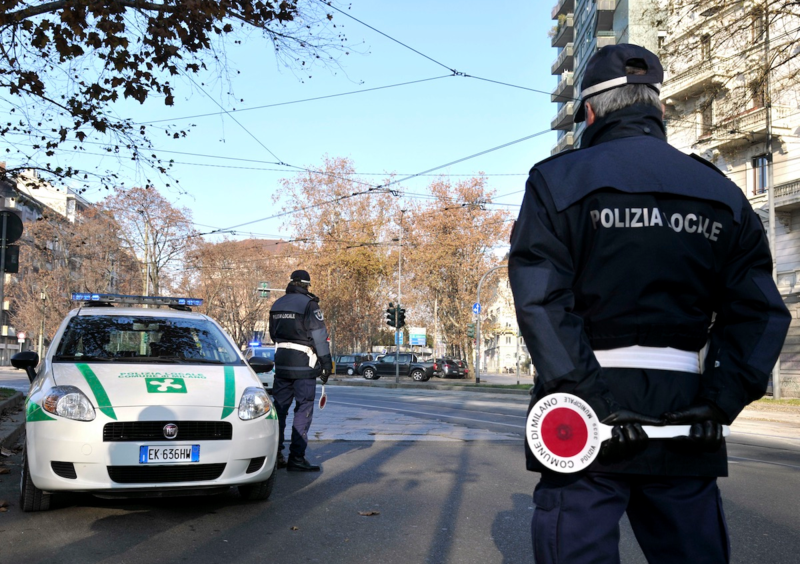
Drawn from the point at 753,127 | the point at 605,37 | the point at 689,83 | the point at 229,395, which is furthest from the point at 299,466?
the point at 605,37

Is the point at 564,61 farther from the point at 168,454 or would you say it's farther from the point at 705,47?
the point at 168,454

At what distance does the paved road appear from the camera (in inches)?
178

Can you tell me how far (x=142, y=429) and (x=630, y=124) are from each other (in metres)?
3.97

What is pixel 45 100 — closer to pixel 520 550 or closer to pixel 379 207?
pixel 520 550

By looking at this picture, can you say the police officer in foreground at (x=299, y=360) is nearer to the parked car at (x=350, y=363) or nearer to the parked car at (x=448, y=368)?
the parked car at (x=448, y=368)

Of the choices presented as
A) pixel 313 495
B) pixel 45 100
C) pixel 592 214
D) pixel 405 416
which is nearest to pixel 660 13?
pixel 405 416

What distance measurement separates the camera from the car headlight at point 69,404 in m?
5.18

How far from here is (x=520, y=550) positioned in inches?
181

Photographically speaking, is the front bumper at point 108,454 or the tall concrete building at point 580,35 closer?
the front bumper at point 108,454

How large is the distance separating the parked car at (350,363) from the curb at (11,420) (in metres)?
36.2

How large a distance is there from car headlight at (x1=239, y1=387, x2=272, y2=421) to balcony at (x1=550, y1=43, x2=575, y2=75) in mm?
53518

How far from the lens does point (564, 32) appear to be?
57438mm

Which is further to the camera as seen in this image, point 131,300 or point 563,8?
point 563,8

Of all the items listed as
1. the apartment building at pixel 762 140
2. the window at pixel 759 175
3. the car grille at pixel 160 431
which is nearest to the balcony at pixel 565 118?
the apartment building at pixel 762 140
